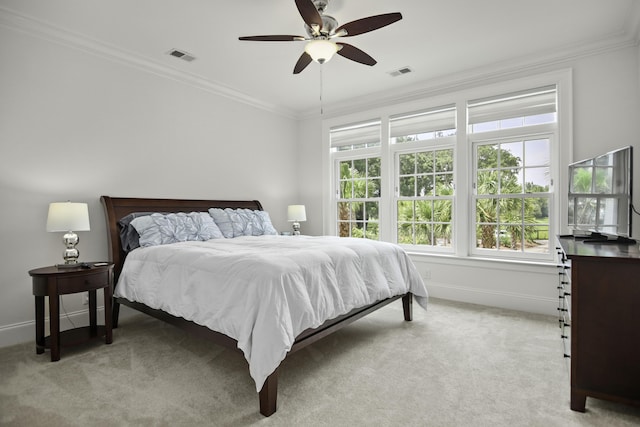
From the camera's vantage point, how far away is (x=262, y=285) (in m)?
2.04

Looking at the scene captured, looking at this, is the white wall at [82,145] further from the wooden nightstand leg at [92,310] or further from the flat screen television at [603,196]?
the flat screen television at [603,196]

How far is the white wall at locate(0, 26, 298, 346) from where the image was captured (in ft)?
9.63

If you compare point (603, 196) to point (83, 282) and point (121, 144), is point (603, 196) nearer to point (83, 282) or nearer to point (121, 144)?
point (83, 282)

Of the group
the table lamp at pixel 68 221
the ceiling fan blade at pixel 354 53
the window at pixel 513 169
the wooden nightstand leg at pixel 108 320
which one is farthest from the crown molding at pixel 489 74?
the wooden nightstand leg at pixel 108 320

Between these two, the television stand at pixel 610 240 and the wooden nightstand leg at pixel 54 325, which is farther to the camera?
the wooden nightstand leg at pixel 54 325

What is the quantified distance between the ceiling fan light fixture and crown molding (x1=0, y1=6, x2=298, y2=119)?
6.99 ft

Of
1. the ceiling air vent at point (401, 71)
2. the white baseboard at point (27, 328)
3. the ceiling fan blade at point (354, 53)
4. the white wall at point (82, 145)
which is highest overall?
the ceiling air vent at point (401, 71)

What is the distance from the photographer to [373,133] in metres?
5.07

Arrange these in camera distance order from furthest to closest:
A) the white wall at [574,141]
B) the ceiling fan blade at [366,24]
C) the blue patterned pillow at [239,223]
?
the blue patterned pillow at [239,223], the white wall at [574,141], the ceiling fan blade at [366,24]

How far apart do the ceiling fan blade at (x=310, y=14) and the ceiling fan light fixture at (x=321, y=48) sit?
3.8 inches

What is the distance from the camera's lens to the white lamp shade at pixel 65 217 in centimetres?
275

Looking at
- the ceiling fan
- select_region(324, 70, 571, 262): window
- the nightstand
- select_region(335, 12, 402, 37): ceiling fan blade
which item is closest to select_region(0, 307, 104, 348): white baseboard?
the nightstand

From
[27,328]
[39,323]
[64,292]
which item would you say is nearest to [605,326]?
[64,292]

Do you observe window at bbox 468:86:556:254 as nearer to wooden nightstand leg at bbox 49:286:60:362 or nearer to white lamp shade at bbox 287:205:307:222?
white lamp shade at bbox 287:205:307:222
